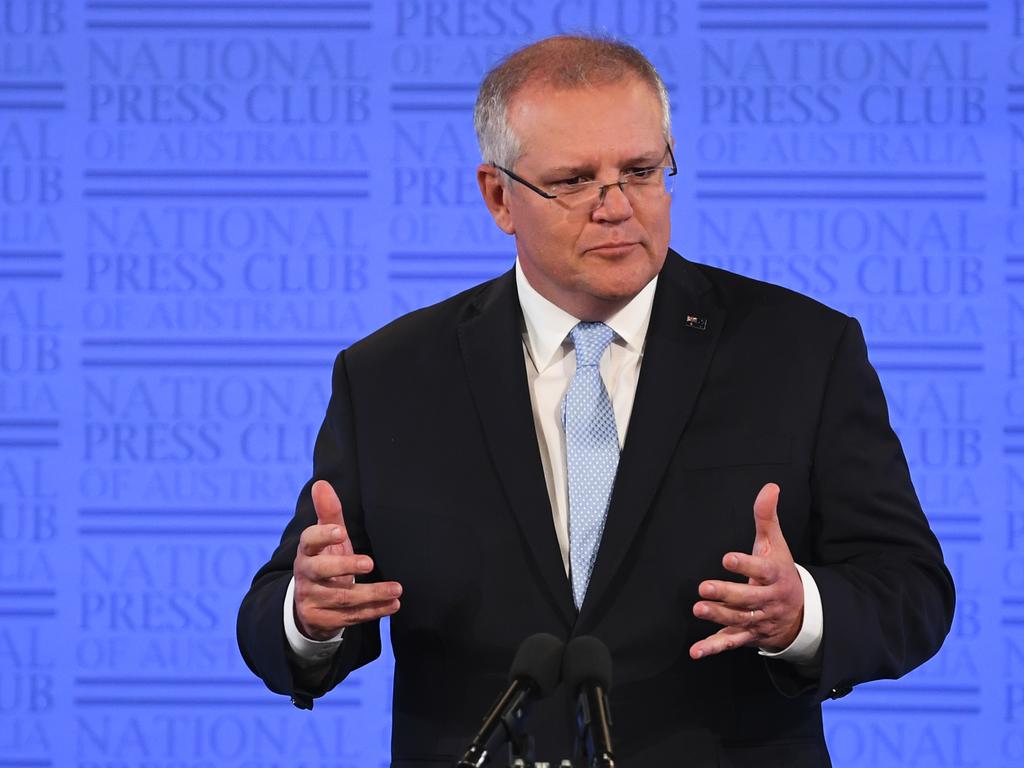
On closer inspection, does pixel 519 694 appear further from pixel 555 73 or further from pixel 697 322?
pixel 555 73

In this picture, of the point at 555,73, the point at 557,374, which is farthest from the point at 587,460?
the point at 555,73

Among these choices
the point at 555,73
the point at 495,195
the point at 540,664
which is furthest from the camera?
the point at 495,195

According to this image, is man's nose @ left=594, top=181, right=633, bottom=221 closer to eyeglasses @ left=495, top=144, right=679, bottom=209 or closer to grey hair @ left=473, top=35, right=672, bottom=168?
eyeglasses @ left=495, top=144, right=679, bottom=209

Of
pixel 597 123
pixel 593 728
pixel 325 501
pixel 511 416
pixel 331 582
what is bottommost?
pixel 593 728

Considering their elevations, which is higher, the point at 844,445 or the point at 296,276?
the point at 296,276

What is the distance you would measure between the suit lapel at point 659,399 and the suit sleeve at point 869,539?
190 mm

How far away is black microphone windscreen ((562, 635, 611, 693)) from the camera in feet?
4.55

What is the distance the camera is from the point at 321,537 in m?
1.74

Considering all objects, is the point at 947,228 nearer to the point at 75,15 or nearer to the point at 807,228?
the point at 807,228

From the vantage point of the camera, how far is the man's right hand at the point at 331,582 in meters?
1.74

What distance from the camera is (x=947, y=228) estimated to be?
3232 mm

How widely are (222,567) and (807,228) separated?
5.17ft

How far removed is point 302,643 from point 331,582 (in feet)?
0.67

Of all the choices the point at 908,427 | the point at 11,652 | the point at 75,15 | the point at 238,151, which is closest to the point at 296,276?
the point at 238,151
